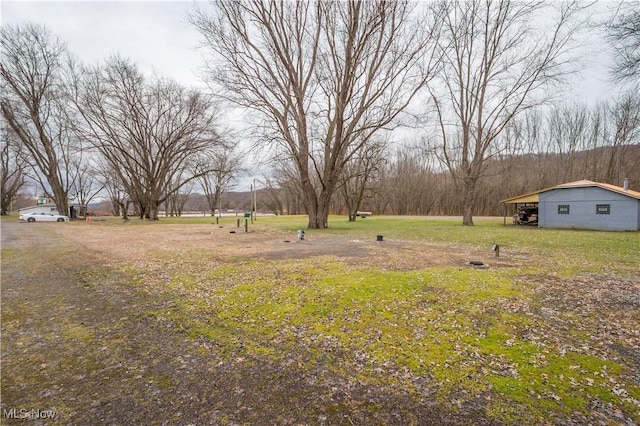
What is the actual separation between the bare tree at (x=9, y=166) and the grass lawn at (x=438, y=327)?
123 ft

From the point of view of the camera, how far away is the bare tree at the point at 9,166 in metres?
30.6

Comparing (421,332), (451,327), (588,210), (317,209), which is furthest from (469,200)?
(421,332)

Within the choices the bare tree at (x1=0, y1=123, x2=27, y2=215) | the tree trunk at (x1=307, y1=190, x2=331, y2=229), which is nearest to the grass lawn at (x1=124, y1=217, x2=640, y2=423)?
the tree trunk at (x1=307, y1=190, x2=331, y2=229)

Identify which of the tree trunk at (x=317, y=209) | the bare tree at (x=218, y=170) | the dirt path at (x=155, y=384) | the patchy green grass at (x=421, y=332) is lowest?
the dirt path at (x=155, y=384)

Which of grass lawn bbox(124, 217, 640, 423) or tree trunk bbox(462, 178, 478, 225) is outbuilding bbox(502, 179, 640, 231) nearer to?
tree trunk bbox(462, 178, 478, 225)

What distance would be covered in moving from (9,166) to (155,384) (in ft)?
195

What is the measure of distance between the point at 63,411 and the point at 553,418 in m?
3.95

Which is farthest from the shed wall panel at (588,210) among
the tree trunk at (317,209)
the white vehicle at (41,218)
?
the white vehicle at (41,218)

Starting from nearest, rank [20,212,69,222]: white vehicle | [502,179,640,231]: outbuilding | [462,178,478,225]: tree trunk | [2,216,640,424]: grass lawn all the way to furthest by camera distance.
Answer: [2,216,640,424]: grass lawn < [502,179,640,231]: outbuilding < [462,178,478,225]: tree trunk < [20,212,69,222]: white vehicle

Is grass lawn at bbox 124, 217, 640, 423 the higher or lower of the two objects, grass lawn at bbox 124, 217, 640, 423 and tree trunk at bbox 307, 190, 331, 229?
the lower

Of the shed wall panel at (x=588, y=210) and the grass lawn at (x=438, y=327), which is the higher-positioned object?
the shed wall panel at (x=588, y=210)

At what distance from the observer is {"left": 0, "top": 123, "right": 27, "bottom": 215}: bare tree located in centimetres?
3062

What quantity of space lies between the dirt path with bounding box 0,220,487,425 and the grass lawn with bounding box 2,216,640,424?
98mm

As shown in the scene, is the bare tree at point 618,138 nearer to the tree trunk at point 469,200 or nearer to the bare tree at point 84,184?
the tree trunk at point 469,200
